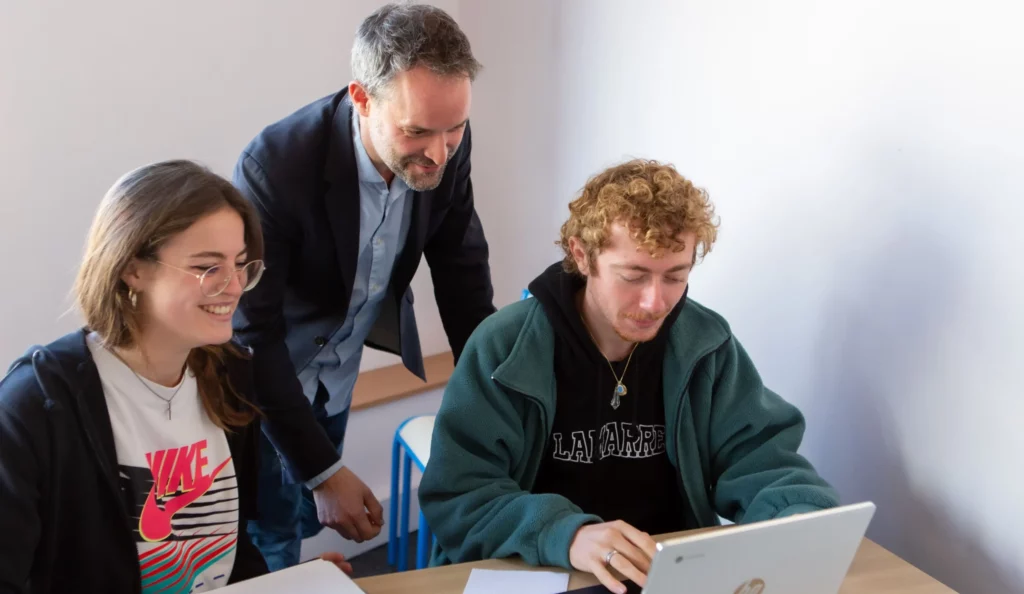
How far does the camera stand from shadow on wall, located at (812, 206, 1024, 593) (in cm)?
144

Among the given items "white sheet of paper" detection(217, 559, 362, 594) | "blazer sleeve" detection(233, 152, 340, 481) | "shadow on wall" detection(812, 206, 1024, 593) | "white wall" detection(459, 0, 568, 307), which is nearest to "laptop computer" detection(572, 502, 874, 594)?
"white sheet of paper" detection(217, 559, 362, 594)

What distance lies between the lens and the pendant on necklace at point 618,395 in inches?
56.9

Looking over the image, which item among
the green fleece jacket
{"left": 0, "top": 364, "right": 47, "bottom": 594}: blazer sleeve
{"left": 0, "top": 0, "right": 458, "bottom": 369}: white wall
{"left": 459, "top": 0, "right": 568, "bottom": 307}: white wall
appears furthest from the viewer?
{"left": 459, "top": 0, "right": 568, "bottom": 307}: white wall

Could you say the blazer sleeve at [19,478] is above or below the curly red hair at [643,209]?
below

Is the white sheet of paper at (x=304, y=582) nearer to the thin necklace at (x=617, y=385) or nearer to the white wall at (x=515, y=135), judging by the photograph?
the thin necklace at (x=617, y=385)

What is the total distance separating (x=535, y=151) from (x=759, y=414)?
1.29 meters

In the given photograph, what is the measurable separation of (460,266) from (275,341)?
0.47 m

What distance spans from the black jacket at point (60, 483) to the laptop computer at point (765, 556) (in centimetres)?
71

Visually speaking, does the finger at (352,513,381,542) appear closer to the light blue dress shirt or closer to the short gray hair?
the light blue dress shirt

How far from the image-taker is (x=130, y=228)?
1.17 metres

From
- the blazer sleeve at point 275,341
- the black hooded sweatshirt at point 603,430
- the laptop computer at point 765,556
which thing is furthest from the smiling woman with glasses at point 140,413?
the laptop computer at point 765,556

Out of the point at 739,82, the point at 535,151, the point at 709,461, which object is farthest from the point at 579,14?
the point at 709,461

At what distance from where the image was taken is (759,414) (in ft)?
4.70

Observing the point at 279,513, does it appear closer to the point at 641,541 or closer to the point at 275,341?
the point at 275,341
